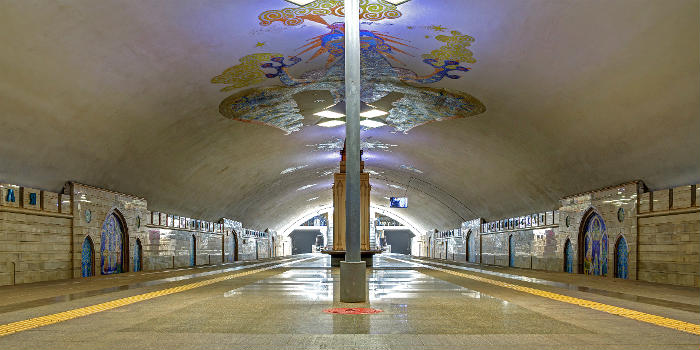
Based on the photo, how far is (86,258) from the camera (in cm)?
Answer: 1828

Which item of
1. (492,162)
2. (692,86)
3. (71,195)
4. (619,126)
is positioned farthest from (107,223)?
(692,86)

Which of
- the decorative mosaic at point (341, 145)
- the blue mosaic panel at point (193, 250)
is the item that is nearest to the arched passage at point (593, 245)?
the decorative mosaic at point (341, 145)

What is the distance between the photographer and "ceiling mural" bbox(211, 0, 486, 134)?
1227cm

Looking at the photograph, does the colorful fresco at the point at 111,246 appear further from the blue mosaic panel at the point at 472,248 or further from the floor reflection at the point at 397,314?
the blue mosaic panel at the point at 472,248

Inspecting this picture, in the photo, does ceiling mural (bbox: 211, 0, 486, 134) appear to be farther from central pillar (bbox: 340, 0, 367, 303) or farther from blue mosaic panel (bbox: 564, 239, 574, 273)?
blue mosaic panel (bbox: 564, 239, 574, 273)

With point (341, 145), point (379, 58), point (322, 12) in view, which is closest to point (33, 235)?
point (322, 12)

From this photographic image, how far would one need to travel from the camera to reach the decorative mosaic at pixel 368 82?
44.8ft

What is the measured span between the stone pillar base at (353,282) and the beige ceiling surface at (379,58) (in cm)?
491

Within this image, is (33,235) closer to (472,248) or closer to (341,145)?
(341,145)

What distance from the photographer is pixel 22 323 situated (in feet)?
22.9

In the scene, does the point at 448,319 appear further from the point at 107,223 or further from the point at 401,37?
the point at 107,223

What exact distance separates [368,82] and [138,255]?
10929 mm

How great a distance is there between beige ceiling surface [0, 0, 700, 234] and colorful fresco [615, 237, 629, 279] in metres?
1.79

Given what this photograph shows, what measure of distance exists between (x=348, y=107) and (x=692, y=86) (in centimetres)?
677
